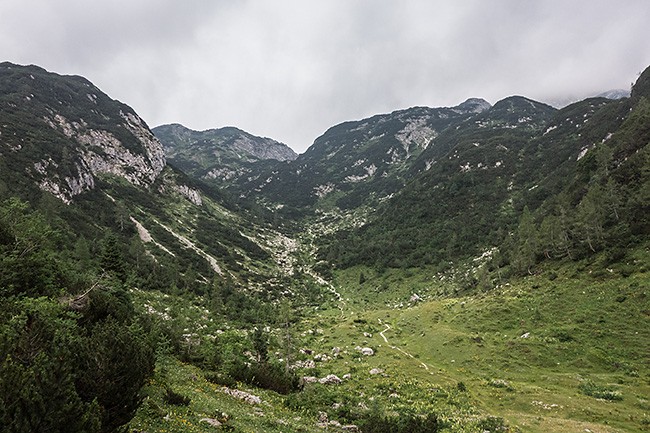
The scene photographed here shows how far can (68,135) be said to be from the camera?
126m

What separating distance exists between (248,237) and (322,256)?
41171 millimetres

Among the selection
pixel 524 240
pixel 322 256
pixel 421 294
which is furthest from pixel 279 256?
pixel 524 240

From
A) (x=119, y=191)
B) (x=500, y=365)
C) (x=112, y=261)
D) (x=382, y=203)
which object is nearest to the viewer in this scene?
(x=500, y=365)

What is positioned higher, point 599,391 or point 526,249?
point 526,249

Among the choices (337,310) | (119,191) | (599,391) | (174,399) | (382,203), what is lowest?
(174,399)

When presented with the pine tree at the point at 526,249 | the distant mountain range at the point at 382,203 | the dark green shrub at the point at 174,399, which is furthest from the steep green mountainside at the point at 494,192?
the dark green shrub at the point at 174,399

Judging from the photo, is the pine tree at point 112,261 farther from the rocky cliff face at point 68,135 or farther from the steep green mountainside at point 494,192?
the rocky cliff face at point 68,135

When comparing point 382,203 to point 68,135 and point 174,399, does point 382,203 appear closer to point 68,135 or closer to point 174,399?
point 68,135

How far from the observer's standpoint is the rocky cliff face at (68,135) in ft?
280

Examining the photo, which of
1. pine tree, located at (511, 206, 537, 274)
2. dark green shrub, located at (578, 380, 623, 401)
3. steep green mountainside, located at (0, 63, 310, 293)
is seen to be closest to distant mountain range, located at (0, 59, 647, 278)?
steep green mountainside, located at (0, 63, 310, 293)

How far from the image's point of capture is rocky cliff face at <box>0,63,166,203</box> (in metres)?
85.3

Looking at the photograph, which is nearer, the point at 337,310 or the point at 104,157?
the point at 337,310

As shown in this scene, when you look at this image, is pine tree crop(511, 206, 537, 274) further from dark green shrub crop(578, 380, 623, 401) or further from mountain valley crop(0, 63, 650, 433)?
dark green shrub crop(578, 380, 623, 401)

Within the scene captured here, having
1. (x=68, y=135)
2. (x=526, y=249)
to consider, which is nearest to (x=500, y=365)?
(x=526, y=249)
